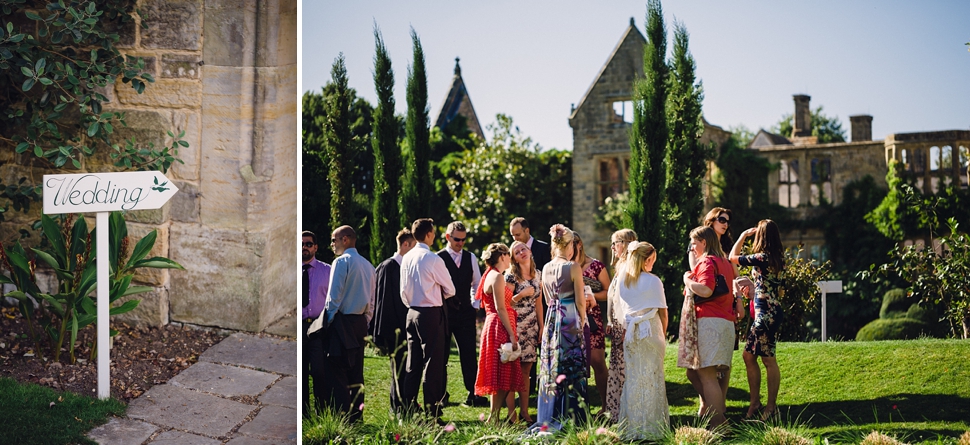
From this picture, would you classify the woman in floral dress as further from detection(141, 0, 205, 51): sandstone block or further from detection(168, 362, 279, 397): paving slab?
detection(141, 0, 205, 51): sandstone block

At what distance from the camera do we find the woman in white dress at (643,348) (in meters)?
5.18

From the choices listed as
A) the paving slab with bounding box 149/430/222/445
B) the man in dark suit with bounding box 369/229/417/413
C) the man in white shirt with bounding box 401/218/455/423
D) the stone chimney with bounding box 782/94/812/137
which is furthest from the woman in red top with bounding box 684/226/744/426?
the stone chimney with bounding box 782/94/812/137

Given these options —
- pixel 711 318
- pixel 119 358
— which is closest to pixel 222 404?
pixel 119 358

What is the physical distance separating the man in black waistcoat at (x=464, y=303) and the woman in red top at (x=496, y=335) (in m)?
0.76

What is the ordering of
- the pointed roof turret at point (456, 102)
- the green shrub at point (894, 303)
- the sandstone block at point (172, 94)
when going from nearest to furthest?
the sandstone block at point (172, 94) → the green shrub at point (894, 303) → the pointed roof turret at point (456, 102)

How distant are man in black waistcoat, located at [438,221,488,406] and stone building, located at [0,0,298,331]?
4.44 feet

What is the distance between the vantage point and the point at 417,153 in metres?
7.85

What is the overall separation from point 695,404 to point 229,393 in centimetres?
313

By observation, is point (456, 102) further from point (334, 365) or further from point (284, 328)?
point (334, 365)

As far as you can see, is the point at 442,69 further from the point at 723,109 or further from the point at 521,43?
the point at 723,109

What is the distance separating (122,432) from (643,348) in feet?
10.4

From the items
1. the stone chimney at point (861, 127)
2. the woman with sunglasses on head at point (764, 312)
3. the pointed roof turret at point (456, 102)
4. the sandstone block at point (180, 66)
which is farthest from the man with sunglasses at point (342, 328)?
the pointed roof turret at point (456, 102)

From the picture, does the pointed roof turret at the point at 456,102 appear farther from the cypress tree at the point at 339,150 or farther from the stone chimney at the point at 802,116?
the cypress tree at the point at 339,150

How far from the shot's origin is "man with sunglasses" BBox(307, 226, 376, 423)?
537 centimetres
